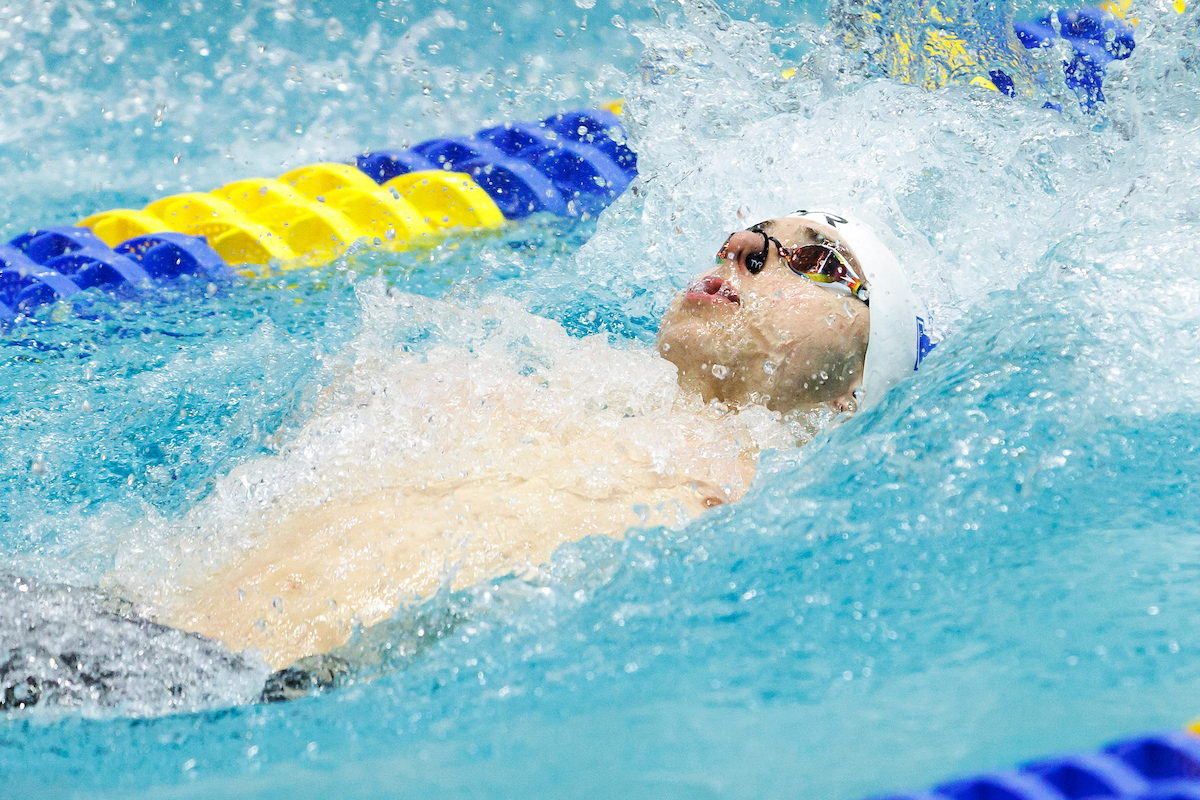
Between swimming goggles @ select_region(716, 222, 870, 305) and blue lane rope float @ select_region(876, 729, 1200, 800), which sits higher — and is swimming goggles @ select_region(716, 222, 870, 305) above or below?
above

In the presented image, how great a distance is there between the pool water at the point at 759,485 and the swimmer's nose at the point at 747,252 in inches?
13.5

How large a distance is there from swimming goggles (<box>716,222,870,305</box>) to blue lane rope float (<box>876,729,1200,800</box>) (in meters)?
1.44

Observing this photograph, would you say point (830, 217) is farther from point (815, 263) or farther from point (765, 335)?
point (765, 335)

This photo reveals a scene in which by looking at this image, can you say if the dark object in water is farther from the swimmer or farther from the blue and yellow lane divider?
the blue and yellow lane divider

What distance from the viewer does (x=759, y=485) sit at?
2086 mm

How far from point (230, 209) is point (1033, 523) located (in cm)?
322

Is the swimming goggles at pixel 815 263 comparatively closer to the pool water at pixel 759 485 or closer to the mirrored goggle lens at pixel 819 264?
the mirrored goggle lens at pixel 819 264

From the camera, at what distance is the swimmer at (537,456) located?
71.8 inches

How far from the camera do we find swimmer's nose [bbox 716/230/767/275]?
92.3 inches

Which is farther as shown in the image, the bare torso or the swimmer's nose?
the swimmer's nose

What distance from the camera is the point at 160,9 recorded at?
7.04 meters

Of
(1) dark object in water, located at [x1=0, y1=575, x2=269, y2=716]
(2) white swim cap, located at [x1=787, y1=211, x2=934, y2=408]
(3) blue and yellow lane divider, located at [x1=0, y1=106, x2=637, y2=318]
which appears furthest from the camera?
(3) blue and yellow lane divider, located at [x1=0, y1=106, x2=637, y2=318]

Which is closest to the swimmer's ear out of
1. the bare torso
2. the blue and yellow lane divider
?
the bare torso

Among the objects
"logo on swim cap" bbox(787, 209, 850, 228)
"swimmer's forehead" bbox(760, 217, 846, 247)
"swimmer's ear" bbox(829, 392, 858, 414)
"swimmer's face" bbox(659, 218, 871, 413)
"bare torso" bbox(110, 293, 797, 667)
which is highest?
"logo on swim cap" bbox(787, 209, 850, 228)
